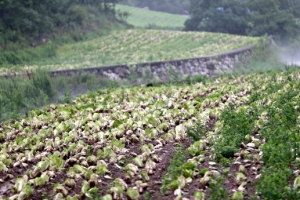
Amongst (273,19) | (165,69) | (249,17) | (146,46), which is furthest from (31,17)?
(249,17)

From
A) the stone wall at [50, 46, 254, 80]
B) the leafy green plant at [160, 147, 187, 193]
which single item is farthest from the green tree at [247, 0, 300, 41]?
the leafy green plant at [160, 147, 187, 193]

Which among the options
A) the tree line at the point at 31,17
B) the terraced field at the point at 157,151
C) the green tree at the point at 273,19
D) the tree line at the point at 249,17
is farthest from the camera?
the tree line at the point at 249,17

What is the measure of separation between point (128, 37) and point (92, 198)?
31.4 metres

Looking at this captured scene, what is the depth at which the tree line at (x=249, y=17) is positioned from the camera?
4453 cm

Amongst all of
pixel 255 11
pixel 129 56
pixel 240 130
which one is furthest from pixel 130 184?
pixel 255 11

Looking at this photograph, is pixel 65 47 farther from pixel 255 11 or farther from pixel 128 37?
pixel 255 11

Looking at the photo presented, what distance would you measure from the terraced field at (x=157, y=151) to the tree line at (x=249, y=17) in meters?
35.8

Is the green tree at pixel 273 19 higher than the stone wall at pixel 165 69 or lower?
higher

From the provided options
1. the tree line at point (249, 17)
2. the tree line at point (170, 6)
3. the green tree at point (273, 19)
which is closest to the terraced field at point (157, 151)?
the green tree at point (273, 19)

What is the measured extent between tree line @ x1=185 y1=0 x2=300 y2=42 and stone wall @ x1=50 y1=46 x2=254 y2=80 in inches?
717

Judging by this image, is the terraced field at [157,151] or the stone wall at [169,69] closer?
the terraced field at [157,151]

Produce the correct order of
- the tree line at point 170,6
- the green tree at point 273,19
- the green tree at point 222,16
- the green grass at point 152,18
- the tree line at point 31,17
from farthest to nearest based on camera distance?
the tree line at point 170,6 < the green grass at point 152,18 < the green tree at point 222,16 < the green tree at point 273,19 < the tree line at point 31,17

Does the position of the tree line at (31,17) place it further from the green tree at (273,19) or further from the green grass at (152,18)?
the green grass at (152,18)

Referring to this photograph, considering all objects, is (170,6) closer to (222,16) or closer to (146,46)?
(222,16)
